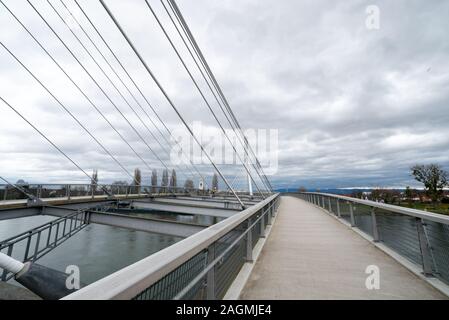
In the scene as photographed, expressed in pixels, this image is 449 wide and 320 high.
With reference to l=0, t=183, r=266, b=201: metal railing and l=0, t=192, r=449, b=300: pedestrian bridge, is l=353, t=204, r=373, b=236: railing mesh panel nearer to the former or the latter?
l=0, t=192, r=449, b=300: pedestrian bridge

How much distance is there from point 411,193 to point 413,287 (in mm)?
69669

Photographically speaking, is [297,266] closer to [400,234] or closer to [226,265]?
[226,265]

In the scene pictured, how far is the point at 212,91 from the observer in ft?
32.0

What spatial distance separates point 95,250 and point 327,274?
36.9m

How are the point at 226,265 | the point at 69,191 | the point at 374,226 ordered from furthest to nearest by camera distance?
the point at 69,191, the point at 374,226, the point at 226,265

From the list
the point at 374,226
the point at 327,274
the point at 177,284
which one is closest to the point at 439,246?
the point at 327,274

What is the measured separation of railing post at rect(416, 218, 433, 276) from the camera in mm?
3012

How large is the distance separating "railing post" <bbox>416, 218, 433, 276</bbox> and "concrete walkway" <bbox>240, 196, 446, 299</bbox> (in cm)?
18

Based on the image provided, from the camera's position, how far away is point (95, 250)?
32.4 meters

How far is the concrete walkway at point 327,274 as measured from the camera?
2605 millimetres

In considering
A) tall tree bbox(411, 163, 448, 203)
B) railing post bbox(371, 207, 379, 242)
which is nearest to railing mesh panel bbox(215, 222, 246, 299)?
railing post bbox(371, 207, 379, 242)

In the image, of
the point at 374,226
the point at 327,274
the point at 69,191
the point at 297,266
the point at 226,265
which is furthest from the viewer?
the point at 69,191
